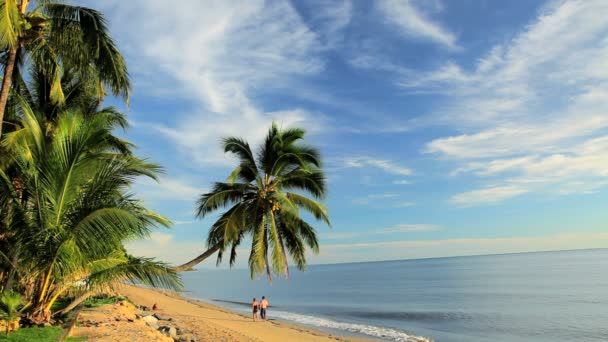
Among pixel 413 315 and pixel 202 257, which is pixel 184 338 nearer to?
pixel 202 257

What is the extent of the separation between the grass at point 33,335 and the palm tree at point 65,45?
180 inches

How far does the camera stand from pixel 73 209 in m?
7.45

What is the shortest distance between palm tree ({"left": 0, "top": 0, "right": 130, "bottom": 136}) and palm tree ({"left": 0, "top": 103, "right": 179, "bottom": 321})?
214 cm

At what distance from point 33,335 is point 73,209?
105 inches

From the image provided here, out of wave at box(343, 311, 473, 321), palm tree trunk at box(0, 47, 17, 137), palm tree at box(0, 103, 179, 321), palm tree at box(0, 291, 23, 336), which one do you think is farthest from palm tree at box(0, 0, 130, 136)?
wave at box(343, 311, 473, 321)

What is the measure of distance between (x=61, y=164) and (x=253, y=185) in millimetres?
8193

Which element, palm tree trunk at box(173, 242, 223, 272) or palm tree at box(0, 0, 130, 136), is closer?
palm tree at box(0, 0, 130, 136)

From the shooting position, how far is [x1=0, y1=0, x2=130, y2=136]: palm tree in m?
8.72

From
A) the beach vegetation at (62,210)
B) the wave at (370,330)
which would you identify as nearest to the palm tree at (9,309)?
the beach vegetation at (62,210)

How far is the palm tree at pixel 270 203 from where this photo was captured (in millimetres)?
13898

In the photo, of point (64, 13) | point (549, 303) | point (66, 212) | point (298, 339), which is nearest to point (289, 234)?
point (298, 339)

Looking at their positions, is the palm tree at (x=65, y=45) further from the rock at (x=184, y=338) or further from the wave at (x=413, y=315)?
the wave at (x=413, y=315)

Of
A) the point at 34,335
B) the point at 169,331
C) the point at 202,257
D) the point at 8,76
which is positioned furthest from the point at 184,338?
the point at 8,76

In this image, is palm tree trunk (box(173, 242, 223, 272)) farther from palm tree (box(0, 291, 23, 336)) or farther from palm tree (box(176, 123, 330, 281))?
palm tree (box(0, 291, 23, 336))
